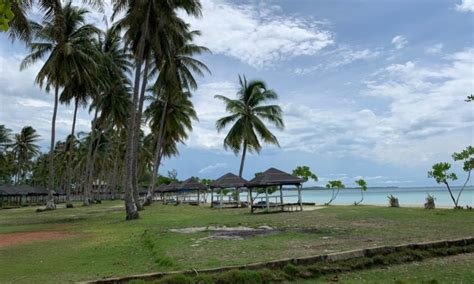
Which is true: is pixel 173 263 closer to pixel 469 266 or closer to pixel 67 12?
pixel 469 266

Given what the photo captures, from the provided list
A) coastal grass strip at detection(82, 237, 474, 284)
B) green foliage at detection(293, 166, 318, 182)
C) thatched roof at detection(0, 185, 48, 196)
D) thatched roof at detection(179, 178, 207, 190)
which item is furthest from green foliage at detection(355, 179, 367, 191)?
thatched roof at detection(0, 185, 48, 196)

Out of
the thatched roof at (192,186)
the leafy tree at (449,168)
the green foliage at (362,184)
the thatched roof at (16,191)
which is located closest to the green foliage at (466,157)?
the leafy tree at (449,168)

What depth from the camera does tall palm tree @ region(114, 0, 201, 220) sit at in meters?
19.2

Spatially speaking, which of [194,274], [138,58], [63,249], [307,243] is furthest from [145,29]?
[194,274]

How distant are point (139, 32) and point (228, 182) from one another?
12.4 m

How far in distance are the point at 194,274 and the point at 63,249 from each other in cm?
570

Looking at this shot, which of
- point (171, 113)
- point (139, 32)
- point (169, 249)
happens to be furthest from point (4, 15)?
point (171, 113)

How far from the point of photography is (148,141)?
59.3 m

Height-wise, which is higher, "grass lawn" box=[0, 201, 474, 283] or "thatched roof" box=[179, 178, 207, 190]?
"thatched roof" box=[179, 178, 207, 190]

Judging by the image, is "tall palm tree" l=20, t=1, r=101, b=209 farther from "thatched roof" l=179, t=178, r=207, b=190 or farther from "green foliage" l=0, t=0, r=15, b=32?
"green foliage" l=0, t=0, r=15, b=32

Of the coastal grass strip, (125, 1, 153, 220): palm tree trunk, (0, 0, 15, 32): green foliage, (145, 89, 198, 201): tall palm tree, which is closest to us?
(0, 0, 15, 32): green foliage

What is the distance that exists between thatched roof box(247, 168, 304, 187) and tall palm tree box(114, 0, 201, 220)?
708 centimetres

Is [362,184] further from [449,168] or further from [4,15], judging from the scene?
[4,15]

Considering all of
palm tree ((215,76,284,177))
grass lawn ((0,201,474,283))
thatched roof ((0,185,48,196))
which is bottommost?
grass lawn ((0,201,474,283))
